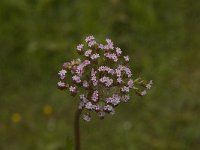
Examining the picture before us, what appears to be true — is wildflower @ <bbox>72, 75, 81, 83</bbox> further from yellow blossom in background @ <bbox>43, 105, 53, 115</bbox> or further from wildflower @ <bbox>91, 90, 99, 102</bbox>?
yellow blossom in background @ <bbox>43, 105, 53, 115</bbox>

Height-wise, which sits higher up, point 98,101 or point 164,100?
point 164,100

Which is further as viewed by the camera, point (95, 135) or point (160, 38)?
point (160, 38)

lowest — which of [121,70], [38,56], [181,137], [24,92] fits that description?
[121,70]

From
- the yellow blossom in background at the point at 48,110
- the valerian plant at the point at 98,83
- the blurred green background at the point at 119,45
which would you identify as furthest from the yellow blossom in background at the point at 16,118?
the valerian plant at the point at 98,83

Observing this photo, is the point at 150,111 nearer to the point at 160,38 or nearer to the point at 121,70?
the point at 160,38

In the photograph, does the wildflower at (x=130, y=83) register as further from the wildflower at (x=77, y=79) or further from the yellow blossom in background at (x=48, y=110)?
the yellow blossom in background at (x=48, y=110)

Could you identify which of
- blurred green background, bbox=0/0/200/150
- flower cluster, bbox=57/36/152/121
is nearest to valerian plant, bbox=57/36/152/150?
flower cluster, bbox=57/36/152/121

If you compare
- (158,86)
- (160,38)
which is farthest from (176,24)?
(158,86)

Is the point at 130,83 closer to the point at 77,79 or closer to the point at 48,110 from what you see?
the point at 77,79
